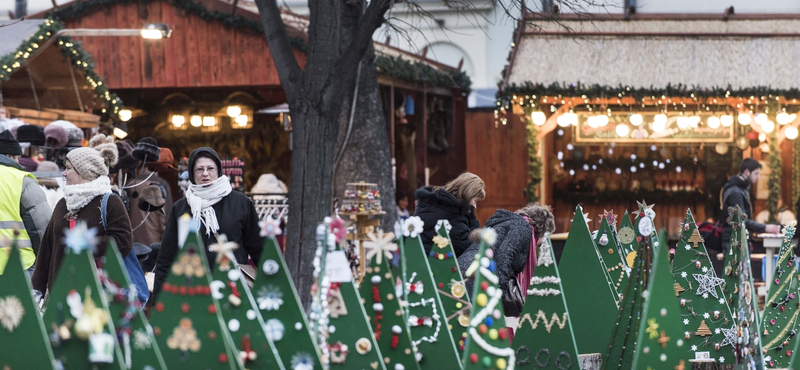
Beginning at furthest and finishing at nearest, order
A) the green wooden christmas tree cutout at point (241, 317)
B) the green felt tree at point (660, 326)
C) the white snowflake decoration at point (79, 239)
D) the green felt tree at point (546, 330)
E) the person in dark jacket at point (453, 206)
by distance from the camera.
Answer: the person in dark jacket at point (453, 206) → the green felt tree at point (546, 330) → the green felt tree at point (660, 326) → the green wooden christmas tree cutout at point (241, 317) → the white snowflake decoration at point (79, 239)

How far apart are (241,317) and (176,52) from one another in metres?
10.9

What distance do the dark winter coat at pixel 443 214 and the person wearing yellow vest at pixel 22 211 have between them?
240 centimetres

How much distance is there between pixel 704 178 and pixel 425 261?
13.4 metres

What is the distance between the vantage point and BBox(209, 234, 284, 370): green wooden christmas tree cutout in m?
2.97

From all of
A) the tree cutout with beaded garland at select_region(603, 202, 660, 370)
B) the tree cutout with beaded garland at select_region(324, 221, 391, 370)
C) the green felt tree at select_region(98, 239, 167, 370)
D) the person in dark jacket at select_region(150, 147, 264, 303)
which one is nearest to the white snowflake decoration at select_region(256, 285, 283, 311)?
the tree cutout with beaded garland at select_region(324, 221, 391, 370)

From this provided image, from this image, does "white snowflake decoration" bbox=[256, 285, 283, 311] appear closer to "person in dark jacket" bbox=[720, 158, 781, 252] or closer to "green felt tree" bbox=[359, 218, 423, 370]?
"green felt tree" bbox=[359, 218, 423, 370]

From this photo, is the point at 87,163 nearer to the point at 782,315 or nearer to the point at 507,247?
the point at 507,247

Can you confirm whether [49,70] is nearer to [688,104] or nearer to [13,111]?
[13,111]

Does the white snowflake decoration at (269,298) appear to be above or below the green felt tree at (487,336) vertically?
above

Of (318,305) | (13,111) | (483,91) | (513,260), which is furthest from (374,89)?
(483,91)

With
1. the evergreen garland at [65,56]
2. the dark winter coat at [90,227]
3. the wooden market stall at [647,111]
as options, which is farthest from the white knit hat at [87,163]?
the wooden market stall at [647,111]

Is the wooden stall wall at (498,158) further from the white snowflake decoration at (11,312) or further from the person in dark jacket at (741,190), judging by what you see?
the white snowflake decoration at (11,312)

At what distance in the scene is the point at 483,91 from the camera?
2217 cm

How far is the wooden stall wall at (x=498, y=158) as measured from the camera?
54.0 feet
